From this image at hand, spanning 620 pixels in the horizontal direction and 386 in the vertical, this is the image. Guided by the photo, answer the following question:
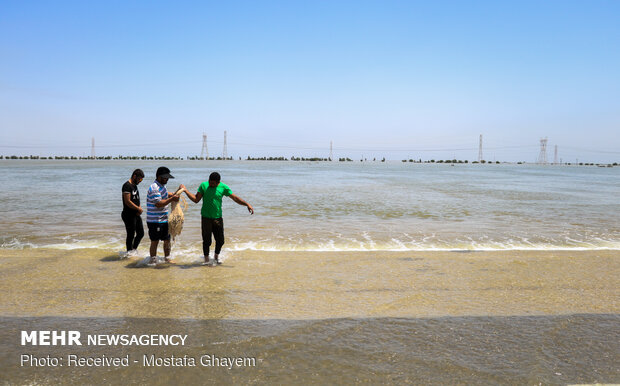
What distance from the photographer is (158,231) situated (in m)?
7.31

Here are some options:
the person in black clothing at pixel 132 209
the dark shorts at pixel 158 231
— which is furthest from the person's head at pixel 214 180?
the person in black clothing at pixel 132 209

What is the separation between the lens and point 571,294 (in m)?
5.62

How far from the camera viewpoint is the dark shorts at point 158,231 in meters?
7.27

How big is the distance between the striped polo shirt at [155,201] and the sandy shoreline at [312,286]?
0.97 metres

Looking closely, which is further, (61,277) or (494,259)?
(494,259)

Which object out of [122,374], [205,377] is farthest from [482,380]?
[122,374]

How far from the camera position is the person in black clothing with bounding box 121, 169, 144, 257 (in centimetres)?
751

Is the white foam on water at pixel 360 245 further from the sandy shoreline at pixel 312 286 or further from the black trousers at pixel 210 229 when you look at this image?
the black trousers at pixel 210 229

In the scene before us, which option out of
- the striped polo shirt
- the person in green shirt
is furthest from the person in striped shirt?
the person in green shirt

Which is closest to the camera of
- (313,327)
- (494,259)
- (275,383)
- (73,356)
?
(275,383)

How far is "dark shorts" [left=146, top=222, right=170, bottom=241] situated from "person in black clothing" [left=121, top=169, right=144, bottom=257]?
2.13ft

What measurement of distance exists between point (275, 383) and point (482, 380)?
1810mm

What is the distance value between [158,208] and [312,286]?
135 inches

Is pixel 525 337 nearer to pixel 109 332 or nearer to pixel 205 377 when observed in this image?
pixel 205 377
